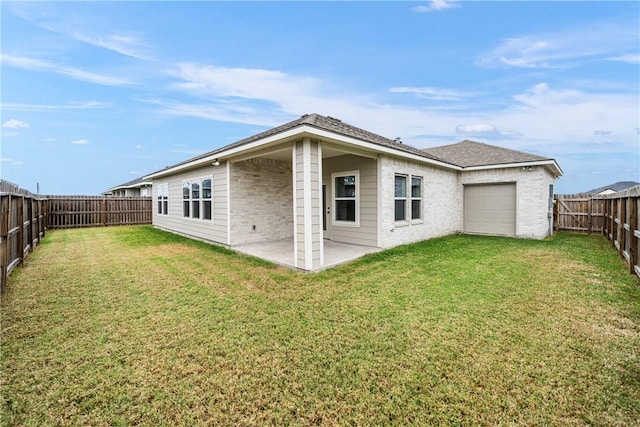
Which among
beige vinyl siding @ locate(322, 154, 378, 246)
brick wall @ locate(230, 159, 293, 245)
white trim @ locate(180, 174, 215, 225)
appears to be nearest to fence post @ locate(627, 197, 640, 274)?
beige vinyl siding @ locate(322, 154, 378, 246)

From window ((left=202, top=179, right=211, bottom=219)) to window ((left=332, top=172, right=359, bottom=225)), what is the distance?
14.6 feet

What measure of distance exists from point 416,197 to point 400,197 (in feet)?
3.72

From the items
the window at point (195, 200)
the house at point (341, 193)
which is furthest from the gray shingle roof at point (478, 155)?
the window at point (195, 200)

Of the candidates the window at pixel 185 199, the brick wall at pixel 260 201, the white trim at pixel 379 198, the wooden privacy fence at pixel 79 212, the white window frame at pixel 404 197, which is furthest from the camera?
the window at pixel 185 199

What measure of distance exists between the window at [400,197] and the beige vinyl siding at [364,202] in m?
0.94

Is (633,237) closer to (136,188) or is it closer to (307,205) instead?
(307,205)

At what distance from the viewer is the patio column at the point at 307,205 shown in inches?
238

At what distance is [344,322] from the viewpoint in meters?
3.69

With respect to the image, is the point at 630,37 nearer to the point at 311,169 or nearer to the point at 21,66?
the point at 311,169

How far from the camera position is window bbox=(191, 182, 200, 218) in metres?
10.8

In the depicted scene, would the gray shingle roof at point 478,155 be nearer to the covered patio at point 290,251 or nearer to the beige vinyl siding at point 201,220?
the covered patio at point 290,251

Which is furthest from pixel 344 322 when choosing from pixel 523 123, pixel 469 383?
pixel 523 123

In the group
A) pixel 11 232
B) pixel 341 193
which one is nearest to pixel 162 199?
pixel 11 232

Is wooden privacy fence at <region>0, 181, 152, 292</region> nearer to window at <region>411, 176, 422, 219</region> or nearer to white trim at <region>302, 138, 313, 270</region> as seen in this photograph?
white trim at <region>302, 138, 313, 270</region>
